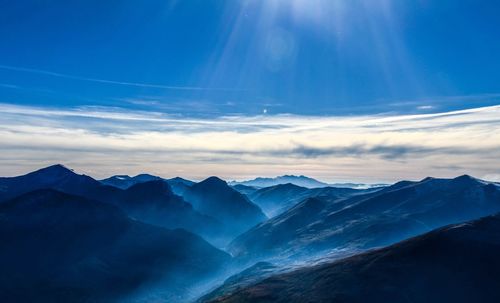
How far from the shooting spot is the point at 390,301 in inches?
7864

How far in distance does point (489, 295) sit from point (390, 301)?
49.7 metres

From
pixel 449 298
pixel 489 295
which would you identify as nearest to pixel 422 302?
pixel 449 298

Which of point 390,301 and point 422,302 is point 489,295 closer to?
point 422,302

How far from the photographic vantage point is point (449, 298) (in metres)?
198

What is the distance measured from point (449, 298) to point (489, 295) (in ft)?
68.2

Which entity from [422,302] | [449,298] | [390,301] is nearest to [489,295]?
[449,298]

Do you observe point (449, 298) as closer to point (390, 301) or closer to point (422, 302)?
point (422, 302)

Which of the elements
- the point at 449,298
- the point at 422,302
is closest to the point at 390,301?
the point at 422,302

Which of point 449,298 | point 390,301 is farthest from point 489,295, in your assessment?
point 390,301

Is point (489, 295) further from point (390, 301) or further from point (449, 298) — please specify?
point (390, 301)

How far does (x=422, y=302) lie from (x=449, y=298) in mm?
14102

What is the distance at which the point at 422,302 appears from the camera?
7756 inches

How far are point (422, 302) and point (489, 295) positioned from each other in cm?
3487
